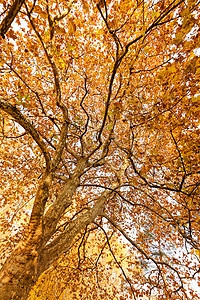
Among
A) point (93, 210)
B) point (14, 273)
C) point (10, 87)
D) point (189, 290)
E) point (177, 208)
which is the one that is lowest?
point (14, 273)

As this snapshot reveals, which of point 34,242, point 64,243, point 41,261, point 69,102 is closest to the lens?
point 34,242

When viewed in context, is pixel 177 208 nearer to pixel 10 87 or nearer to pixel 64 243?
pixel 64 243

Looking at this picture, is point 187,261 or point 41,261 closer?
point 41,261

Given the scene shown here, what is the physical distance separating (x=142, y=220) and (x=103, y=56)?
26.8ft

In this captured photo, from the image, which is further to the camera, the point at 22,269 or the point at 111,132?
the point at 111,132

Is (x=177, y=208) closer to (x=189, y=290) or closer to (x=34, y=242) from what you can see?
(x=189, y=290)

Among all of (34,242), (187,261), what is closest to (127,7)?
(34,242)

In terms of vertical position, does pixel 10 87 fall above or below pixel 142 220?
above

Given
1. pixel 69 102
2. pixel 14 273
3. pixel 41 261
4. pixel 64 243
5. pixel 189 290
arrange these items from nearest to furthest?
pixel 14 273 → pixel 41 261 → pixel 64 243 → pixel 189 290 → pixel 69 102

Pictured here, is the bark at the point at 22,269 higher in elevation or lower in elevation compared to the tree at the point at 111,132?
lower

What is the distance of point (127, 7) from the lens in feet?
12.5

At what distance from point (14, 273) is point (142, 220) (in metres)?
6.07

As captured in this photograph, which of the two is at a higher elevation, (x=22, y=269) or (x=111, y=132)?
(x=111, y=132)

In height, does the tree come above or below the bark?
above
